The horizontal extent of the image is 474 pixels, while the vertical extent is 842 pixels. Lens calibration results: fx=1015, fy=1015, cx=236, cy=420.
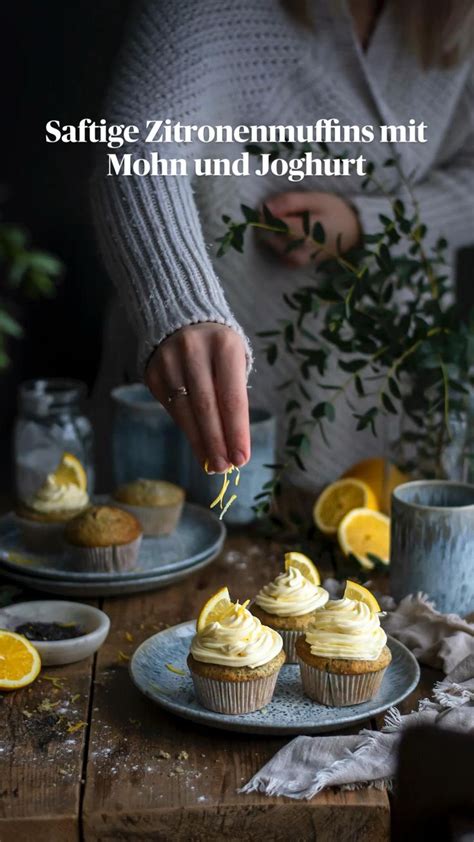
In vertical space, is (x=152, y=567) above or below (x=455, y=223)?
below

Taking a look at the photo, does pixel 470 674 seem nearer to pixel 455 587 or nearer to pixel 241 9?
pixel 455 587

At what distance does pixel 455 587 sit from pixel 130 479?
0.64 meters

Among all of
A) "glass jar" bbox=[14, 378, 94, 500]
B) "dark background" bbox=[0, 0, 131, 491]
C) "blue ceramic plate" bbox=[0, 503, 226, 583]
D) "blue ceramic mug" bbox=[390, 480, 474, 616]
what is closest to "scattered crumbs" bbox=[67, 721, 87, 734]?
"blue ceramic plate" bbox=[0, 503, 226, 583]


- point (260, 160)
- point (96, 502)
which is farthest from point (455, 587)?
point (260, 160)

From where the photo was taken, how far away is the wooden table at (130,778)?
2.84 feet

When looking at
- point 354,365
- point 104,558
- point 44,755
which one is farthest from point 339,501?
point 44,755

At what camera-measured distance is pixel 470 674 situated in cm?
109

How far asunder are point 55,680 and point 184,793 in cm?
26

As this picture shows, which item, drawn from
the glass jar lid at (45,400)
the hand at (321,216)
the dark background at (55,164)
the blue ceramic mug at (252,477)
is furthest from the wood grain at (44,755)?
the dark background at (55,164)

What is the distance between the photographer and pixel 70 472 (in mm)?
1537

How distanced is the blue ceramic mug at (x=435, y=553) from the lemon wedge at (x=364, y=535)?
17 cm

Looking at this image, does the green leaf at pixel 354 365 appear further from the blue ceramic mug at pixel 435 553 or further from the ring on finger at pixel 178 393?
the ring on finger at pixel 178 393

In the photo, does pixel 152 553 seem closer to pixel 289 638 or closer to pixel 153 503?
pixel 153 503

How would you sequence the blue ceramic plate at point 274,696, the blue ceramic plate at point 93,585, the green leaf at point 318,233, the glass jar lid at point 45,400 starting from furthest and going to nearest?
the glass jar lid at point 45,400 < the green leaf at point 318,233 < the blue ceramic plate at point 93,585 < the blue ceramic plate at point 274,696
